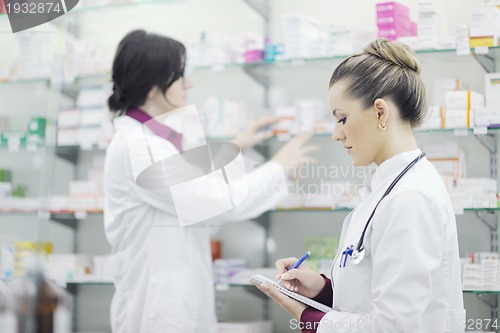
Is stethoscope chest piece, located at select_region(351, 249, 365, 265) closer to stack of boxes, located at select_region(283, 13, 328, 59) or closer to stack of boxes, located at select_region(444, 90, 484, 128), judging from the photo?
stack of boxes, located at select_region(444, 90, 484, 128)

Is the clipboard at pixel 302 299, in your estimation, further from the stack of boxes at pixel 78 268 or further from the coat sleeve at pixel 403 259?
the stack of boxes at pixel 78 268

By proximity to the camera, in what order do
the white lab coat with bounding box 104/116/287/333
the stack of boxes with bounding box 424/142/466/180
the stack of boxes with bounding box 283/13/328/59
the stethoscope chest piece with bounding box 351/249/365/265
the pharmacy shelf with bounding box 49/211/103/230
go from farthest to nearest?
the pharmacy shelf with bounding box 49/211/103/230
the stack of boxes with bounding box 283/13/328/59
the stack of boxes with bounding box 424/142/466/180
the white lab coat with bounding box 104/116/287/333
the stethoscope chest piece with bounding box 351/249/365/265

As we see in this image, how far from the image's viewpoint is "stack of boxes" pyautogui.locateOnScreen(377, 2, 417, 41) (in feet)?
12.0

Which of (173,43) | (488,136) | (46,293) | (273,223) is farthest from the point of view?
(273,223)

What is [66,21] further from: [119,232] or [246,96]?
[119,232]

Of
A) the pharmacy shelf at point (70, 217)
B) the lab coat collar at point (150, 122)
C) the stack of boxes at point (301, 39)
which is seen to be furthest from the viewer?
the pharmacy shelf at point (70, 217)

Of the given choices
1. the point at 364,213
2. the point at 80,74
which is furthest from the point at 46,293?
the point at 80,74

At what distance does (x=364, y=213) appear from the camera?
1820 mm

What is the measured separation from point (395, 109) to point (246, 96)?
280 cm

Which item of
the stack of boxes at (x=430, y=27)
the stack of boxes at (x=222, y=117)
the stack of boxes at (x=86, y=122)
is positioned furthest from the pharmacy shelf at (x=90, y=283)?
the stack of boxes at (x=430, y=27)

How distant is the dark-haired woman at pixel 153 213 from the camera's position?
2680 mm

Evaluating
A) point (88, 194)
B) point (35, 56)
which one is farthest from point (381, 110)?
point (35, 56)

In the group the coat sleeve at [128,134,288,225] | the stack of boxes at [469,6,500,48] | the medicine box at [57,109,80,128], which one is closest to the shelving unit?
the stack of boxes at [469,6,500,48]

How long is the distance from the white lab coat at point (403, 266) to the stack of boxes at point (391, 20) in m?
2.02
